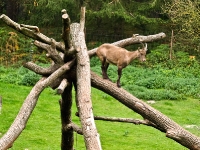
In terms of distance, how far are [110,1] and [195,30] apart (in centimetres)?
538

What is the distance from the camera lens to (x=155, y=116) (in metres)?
5.24

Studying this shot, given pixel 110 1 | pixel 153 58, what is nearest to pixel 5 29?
pixel 110 1

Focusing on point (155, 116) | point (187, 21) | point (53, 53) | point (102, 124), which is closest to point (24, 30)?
point (53, 53)

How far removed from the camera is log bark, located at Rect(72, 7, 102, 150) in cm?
432

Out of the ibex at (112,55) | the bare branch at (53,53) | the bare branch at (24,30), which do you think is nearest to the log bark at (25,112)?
the bare branch at (53,53)

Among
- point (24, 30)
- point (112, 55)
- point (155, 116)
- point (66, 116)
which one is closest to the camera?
point (155, 116)

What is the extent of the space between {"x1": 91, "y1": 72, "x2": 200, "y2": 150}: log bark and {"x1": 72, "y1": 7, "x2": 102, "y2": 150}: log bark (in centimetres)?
34

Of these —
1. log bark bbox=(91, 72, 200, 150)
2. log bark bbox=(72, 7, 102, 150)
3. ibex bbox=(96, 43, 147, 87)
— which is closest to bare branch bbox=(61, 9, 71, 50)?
log bark bbox=(72, 7, 102, 150)

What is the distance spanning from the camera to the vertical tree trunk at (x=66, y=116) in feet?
19.8

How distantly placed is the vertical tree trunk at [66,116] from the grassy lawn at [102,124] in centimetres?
324

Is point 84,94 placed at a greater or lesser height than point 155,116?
greater

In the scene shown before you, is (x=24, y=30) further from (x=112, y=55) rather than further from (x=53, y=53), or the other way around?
(x=112, y=55)

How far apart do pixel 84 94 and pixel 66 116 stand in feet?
4.98

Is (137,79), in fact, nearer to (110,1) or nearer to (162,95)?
(162,95)
